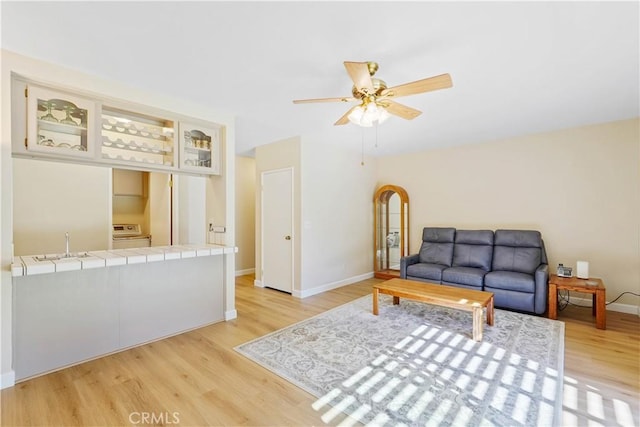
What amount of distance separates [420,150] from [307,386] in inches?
174

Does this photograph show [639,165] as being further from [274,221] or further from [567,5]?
[274,221]

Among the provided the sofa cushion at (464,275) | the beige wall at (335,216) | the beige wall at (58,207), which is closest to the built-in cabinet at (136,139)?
the beige wall at (58,207)

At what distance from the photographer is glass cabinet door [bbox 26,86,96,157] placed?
7.38 ft

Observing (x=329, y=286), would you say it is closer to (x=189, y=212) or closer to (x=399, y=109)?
(x=189, y=212)

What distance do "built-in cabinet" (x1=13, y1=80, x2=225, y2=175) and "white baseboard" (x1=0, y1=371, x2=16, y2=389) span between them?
5.37ft

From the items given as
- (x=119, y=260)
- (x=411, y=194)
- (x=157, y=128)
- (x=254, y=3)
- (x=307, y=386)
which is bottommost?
(x=307, y=386)

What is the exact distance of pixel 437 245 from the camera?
4.69 m

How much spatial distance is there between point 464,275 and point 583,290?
1194mm

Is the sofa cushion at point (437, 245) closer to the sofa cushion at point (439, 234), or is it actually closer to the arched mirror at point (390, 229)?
the sofa cushion at point (439, 234)

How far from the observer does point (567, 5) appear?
1819 millimetres

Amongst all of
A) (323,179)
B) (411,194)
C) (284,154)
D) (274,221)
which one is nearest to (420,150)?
(411,194)

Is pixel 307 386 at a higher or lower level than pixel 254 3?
lower

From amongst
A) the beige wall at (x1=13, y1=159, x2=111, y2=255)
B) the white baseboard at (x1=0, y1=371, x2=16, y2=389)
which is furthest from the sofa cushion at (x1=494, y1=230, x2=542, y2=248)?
the beige wall at (x1=13, y1=159, x2=111, y2=255)

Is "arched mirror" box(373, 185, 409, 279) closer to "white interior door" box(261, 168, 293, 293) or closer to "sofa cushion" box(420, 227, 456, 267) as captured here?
"sofa cushion" box(420, 227, 456, 267)
